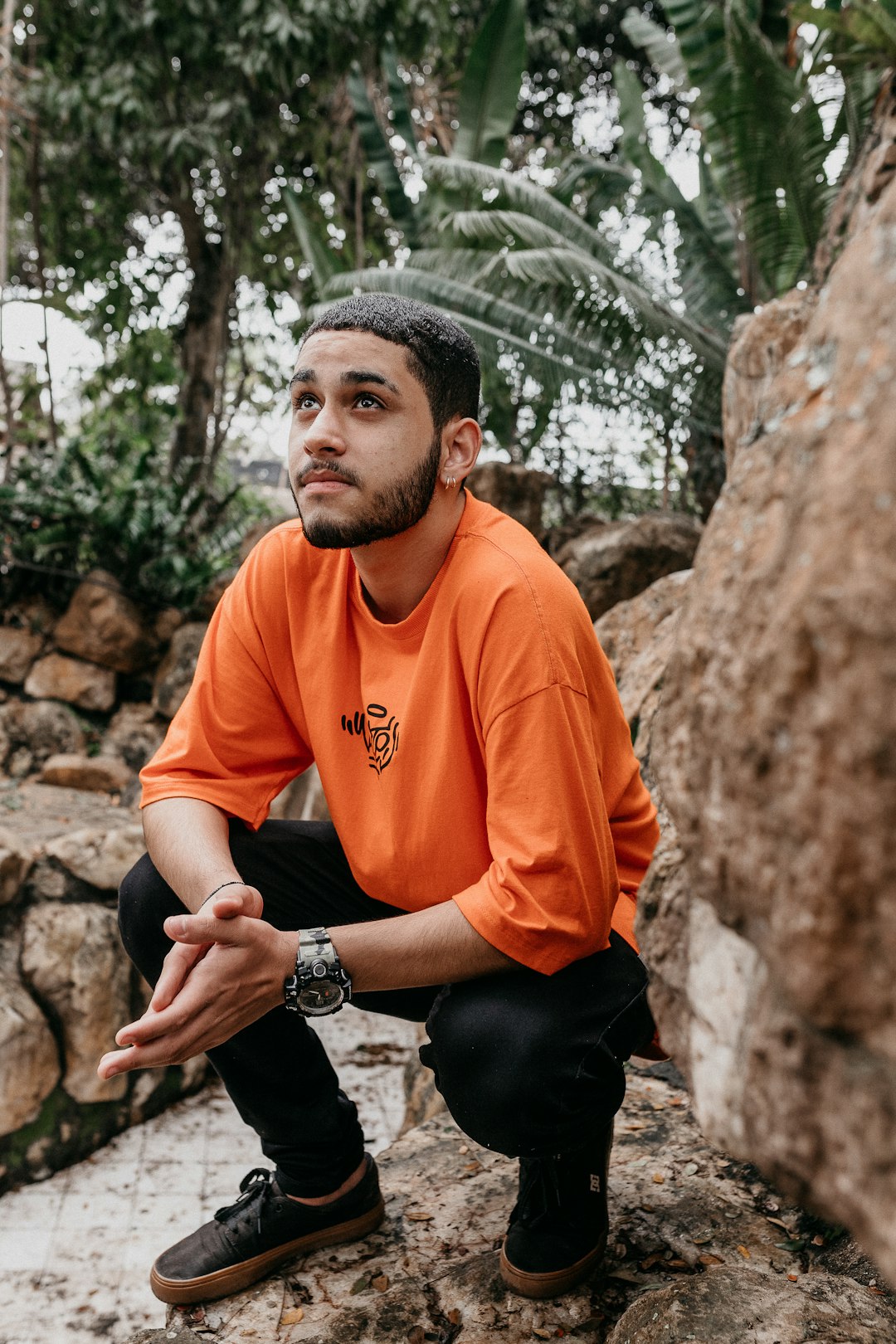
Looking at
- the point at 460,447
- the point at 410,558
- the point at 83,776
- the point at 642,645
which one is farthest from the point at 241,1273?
the point at 83,776

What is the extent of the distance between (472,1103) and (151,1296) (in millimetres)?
1299

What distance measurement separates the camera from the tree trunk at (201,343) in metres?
6.58

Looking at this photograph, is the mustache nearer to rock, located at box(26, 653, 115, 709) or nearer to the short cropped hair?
the short cropped hair

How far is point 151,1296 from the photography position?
2289mm

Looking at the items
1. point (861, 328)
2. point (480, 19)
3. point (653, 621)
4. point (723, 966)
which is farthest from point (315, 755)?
point (480, 19)

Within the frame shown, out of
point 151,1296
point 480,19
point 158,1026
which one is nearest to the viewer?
point 158,1026

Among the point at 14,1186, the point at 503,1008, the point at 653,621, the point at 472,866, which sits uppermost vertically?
the point at 653,621

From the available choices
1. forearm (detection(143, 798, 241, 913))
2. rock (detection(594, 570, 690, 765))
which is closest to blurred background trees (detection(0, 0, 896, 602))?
rock (detection(594, 570, 690, 765))

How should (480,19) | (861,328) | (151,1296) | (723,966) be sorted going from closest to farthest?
(861,328)
(723,966)
(151,1296)
(480,19)

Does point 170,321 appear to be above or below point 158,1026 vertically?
above

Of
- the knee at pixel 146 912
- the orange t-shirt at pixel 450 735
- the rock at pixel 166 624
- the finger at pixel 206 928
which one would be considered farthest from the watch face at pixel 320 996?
the rock at pixel 166 624

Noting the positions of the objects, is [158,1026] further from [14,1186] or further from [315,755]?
[14,1186]

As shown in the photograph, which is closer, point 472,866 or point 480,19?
point 472,866

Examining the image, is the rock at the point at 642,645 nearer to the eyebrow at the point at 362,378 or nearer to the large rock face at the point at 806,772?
the eyebrow at the point at 362,378
